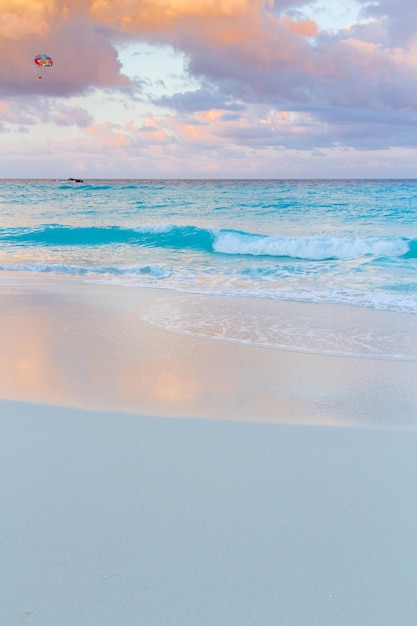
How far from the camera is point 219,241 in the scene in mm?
25750

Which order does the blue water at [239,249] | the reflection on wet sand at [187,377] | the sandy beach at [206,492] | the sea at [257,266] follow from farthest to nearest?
the blue water at [239,249] < the sea at [257,266] < the reflection on wet sand at [187,377] < the sandy beach at [206,492]

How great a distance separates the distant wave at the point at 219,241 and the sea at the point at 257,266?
0.17 feet

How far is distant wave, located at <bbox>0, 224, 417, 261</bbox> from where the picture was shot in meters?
22.9

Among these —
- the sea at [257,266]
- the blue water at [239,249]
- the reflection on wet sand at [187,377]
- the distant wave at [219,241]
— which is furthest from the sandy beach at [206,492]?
the distant wave at [219,241]

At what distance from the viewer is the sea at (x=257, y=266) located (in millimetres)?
8289

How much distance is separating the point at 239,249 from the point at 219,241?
1.44 metres

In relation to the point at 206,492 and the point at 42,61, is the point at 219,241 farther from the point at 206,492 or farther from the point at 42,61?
the point at 206,492

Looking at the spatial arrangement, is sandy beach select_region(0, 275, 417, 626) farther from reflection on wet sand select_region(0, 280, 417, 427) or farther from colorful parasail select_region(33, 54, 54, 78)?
colorful parasail select_region(33, 54, 54, 78)

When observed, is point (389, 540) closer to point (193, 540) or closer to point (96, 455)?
point (193, 540)

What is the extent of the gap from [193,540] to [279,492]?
2.29 feet

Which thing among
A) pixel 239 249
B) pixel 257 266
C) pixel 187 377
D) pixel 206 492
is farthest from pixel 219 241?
pixel 206 492

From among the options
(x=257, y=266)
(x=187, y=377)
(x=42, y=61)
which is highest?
(x=42, y=61)

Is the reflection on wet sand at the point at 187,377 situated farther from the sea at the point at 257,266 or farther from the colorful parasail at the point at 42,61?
the colorful parasail at the point at 42,61

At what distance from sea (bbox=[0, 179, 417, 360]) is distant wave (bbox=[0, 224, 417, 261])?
0.05m
